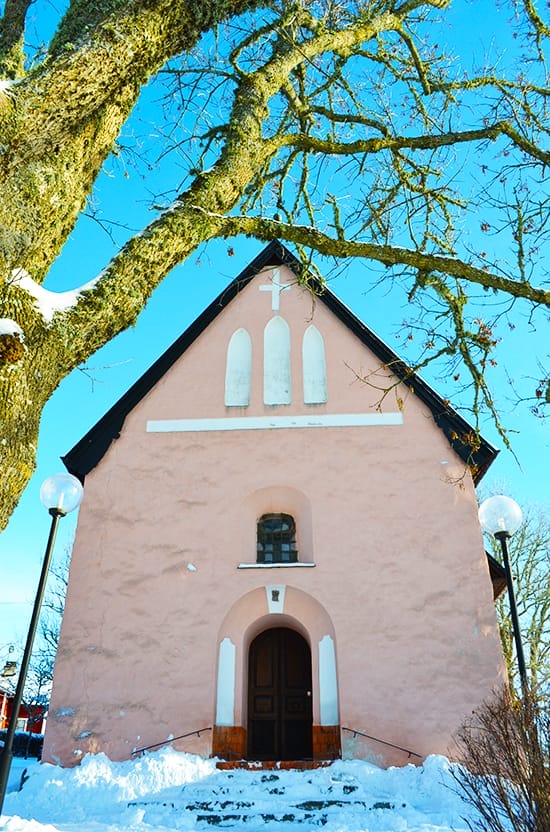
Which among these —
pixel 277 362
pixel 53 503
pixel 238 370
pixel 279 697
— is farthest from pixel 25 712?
pixel 53 503

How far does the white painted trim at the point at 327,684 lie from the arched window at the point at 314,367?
13.4 ft

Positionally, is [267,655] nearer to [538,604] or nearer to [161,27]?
[161,27]

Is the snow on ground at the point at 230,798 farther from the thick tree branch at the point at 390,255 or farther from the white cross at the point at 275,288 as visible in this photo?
the white cross at the point at 275,288

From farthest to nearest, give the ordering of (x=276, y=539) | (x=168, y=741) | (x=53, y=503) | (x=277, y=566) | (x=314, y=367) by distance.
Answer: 1. (x=314, y=367)
2. (x=276, y=539)
3. (x=277, y=566)
4. (x=168, y=741)
5. (x=53, y=503)

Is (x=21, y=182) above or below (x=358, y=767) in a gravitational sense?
above

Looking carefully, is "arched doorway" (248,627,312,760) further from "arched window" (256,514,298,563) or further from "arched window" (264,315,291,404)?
"arched window" (264,315,291,404)

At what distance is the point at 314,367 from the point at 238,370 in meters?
1.39

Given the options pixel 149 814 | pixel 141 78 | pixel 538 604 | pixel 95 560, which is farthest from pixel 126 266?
pixel 538 604

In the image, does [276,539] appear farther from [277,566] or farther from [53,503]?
[53,503]

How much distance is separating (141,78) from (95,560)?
8.27 metres

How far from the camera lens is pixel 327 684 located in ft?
31.4

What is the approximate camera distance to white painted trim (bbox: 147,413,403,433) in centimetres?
1131

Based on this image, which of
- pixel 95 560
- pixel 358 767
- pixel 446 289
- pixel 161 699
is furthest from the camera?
pixel 95 560

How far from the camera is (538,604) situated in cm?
2075
